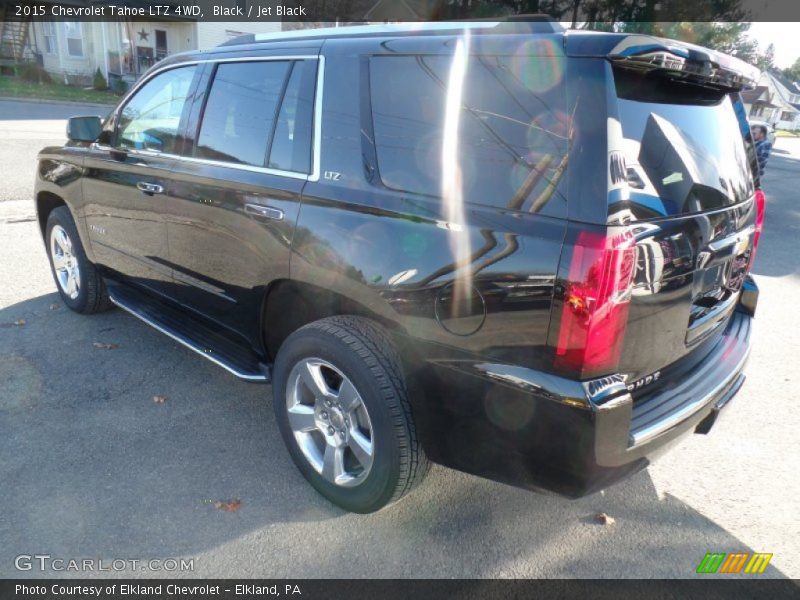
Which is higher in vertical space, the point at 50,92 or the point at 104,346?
the point at 50,92

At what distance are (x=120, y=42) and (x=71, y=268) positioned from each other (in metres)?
27.4

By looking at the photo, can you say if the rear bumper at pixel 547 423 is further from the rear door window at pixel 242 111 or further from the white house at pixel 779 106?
the white house at pixel 779 106

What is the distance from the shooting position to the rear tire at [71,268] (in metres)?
4.35

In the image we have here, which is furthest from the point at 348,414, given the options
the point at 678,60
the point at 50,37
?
the point at 50,37

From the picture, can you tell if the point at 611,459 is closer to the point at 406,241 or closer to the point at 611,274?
the point at 611,274

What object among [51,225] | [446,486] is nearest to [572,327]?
[446,486]

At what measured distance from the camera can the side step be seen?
3.04 m

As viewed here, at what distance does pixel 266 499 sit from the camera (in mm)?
2709

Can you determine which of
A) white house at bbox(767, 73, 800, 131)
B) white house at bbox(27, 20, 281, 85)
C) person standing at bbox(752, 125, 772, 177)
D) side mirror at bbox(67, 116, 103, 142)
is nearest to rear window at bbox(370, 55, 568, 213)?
side mirror at bbox(67, 116, 103, 142)

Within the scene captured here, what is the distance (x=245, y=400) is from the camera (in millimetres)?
3531

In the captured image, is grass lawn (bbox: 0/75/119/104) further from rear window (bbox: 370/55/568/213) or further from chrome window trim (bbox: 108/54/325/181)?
rear window (bbox: 370/55/568/213)

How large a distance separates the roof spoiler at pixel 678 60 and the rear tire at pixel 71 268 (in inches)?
153

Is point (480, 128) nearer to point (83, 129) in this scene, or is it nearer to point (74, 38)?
point (83, 129)

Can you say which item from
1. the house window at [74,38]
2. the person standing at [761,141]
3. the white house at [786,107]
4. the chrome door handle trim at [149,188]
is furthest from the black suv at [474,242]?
the white house at [786,107]
